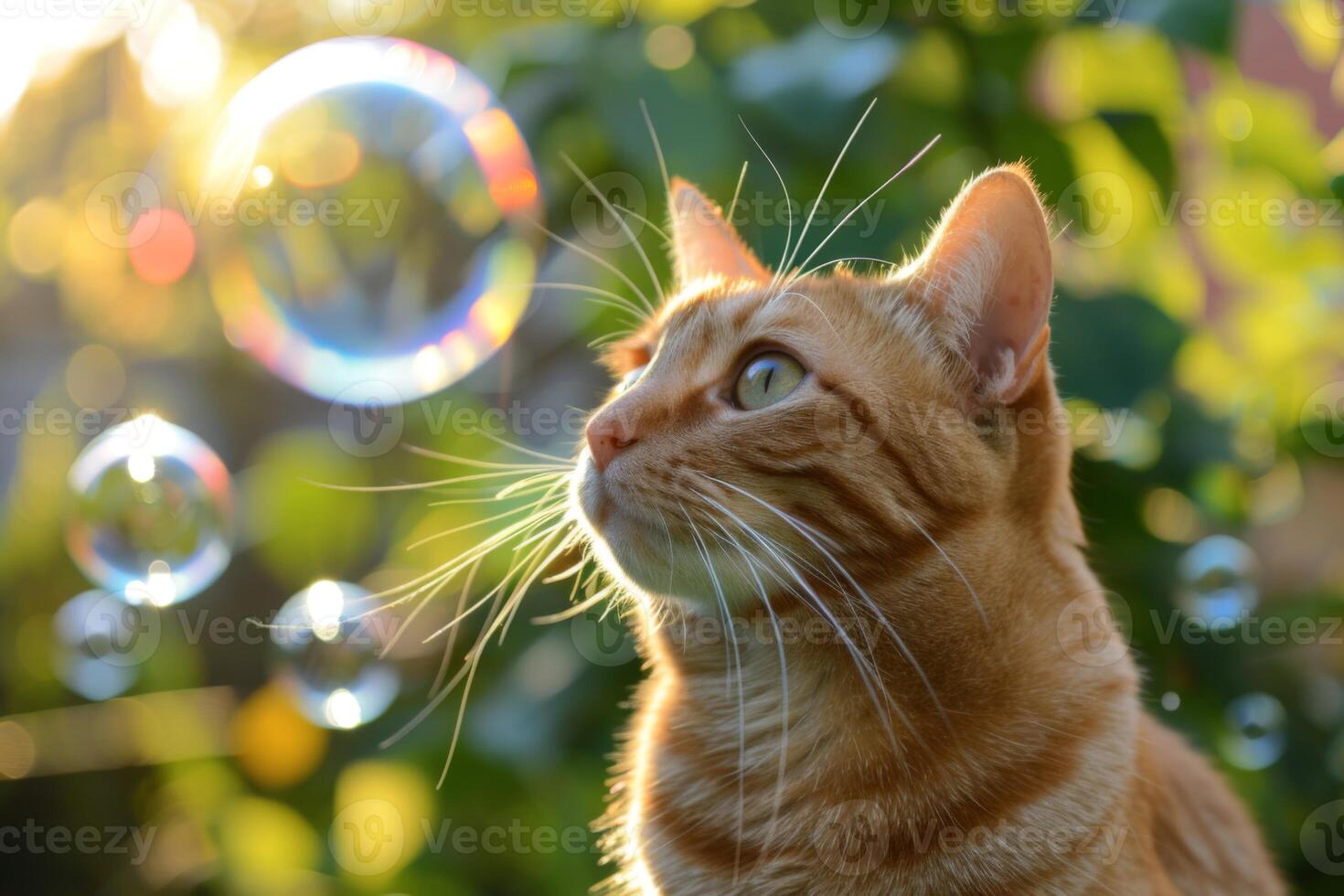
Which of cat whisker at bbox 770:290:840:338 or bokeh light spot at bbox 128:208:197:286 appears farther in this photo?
bokeh light spot at bbox 128:208:197:286

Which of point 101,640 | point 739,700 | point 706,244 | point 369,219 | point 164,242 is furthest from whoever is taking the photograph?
point 164,242

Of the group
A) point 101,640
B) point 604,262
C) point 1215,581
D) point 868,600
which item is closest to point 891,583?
point 868,600

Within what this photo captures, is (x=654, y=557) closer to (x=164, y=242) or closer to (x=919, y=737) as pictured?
(x=919, y=737)

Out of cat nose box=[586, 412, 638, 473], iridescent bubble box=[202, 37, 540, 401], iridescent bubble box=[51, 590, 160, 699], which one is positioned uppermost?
iridescent bubble box=[51, 590, 160, 699]

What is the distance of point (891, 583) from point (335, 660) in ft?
2.59

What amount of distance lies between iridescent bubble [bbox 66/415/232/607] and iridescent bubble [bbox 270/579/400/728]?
162 millimetres

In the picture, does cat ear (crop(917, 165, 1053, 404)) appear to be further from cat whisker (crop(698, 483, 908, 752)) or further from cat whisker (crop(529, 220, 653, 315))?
cat whisker (crop(529, 220, 653, 315))

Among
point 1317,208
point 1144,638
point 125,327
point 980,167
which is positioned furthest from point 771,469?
point 125,327

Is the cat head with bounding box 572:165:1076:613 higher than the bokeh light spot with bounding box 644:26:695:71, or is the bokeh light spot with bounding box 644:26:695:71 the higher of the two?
the bokeh light spot with bounding box 644:26:695:71

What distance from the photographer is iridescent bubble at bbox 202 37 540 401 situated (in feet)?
4.21

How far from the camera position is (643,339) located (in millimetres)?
974

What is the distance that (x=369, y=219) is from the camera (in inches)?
53.8

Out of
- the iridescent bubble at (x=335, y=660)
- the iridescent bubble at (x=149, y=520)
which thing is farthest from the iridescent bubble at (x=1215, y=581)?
the iridescent bubble at (x=149, y=520)

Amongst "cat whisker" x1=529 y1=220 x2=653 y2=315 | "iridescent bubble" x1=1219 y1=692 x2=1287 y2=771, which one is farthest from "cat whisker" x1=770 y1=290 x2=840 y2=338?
"iridescent bubble" x1=1219 y1=692 x2=1287 y2=771
